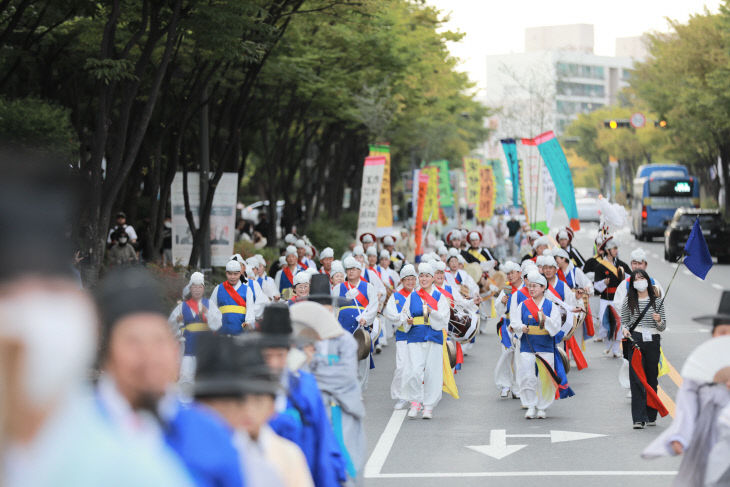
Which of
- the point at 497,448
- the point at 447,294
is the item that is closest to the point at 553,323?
the point at 447,294

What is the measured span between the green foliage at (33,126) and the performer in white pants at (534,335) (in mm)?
6464

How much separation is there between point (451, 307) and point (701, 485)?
8762mm

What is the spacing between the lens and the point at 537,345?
43.8 feet

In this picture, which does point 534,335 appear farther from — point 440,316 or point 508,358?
point 508,358

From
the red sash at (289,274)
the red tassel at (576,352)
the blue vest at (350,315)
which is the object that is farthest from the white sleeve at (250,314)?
the red sash at (289,274)

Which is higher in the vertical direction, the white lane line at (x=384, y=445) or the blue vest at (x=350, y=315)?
the blue vest at (x=350, y=315)

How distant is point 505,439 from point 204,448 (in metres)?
8.92

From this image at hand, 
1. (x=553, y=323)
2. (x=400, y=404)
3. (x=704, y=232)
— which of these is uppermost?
(x=553, y=323)

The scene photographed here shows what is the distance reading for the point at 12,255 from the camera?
102 inches

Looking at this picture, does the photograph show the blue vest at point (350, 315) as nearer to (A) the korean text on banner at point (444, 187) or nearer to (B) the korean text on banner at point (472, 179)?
(A) the korean text on banner at point (444, 187)

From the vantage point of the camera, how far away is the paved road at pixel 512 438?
9.94 metres

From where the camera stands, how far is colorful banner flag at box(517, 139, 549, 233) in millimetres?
28125

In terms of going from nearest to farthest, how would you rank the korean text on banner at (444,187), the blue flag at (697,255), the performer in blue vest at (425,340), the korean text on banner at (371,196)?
the blue flag at (697,255) < the performer in blue vest at (425,340) < the korean text on banner at (371,196) < the korean text on banner at (444,187)

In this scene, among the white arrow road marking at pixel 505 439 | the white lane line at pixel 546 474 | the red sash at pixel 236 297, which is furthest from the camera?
the red sash at pixel 236 297
